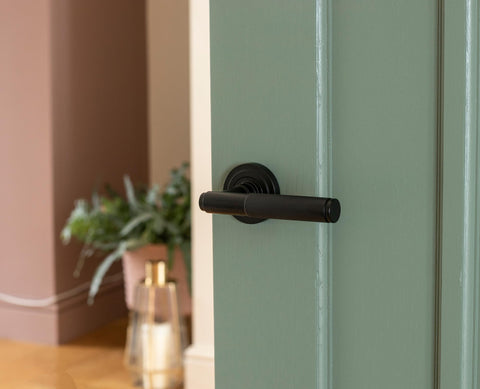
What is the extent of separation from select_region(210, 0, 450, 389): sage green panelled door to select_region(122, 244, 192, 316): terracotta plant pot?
Answer: 129 cm

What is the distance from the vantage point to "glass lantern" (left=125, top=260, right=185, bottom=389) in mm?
1776

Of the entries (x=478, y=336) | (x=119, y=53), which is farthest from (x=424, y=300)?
(x=119, y=53)

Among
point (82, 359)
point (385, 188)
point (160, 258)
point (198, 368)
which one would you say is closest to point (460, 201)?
point (385, 188)

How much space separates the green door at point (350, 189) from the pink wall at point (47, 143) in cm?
168

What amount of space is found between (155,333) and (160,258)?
0.64 feet

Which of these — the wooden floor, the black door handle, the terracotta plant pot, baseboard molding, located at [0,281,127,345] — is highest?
the black door handle

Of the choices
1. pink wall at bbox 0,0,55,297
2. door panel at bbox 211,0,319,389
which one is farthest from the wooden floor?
door panel at bbox 211,0,319,389

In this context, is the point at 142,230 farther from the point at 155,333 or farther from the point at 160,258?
the point at 155,333

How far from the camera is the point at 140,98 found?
2557 millimetres

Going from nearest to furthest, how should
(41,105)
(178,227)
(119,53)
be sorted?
1. (178,227)
2. (41,105)
3. (119,53)

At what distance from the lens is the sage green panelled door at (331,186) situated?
52 cm

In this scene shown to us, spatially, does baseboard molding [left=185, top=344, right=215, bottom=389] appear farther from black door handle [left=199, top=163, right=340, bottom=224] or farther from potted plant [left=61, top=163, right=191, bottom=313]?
black door handle [left=199, top=163, right=340, bottom=224]

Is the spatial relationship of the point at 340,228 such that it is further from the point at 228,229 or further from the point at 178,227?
the point at 178,227

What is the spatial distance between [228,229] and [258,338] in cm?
9
